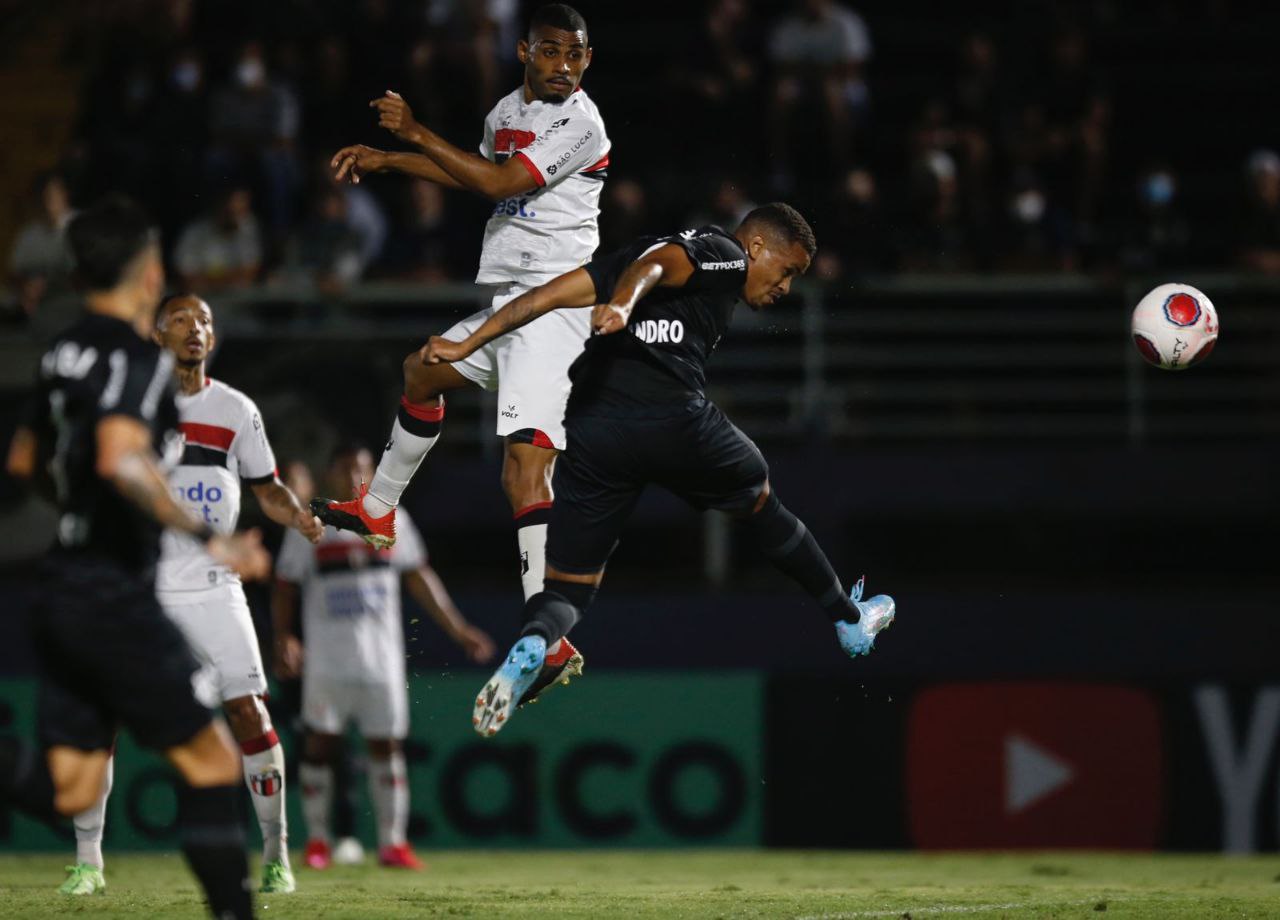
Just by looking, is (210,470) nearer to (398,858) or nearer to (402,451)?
(402,451)

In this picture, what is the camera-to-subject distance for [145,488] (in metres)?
5.67

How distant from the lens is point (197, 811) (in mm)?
6137

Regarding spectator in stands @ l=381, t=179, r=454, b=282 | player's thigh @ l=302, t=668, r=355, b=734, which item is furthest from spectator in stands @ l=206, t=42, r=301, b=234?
player's thigh @ l=302, t=668, r=355, b=734

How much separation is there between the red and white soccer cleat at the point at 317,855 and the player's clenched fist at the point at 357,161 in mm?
5258

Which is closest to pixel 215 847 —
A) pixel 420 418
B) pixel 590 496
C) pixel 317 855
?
pixel 590 496

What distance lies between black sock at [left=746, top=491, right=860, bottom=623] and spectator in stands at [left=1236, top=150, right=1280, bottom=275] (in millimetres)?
6850

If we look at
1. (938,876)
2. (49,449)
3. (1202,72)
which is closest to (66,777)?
(49,449)

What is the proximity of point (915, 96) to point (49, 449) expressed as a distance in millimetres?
11930

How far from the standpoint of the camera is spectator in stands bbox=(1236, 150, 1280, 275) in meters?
14.6

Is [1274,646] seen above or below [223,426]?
below

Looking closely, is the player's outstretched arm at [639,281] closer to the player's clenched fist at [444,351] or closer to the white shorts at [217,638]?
the player's clenched fist at [444,351]

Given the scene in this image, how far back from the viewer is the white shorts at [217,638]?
9156mm

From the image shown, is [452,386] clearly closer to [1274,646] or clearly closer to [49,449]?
[49,449]

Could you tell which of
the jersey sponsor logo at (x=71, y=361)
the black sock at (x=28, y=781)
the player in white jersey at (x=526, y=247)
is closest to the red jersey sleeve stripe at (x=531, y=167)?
the player in white jersey at (x=526, y=247)
